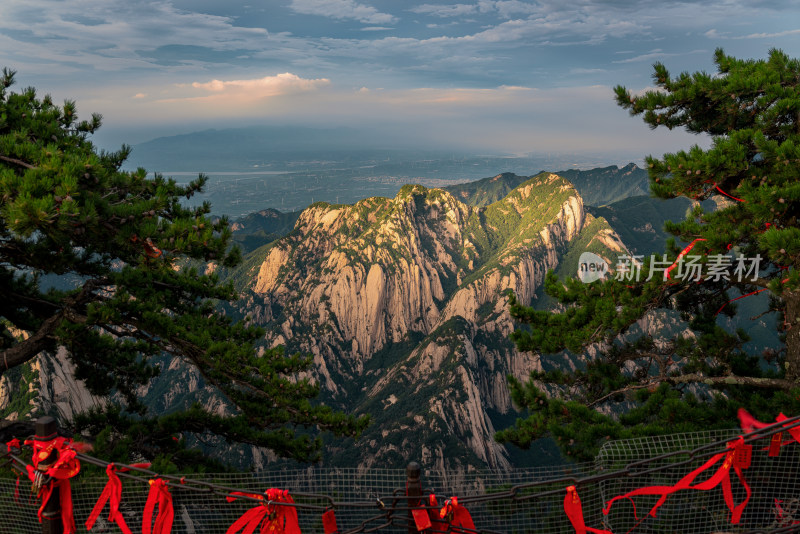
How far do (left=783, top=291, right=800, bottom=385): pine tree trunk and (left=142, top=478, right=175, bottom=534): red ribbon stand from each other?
1150 cm

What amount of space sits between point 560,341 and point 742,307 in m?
213

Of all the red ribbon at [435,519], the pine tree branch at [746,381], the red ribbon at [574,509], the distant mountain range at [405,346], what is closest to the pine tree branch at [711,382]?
the pine tree branch at [746,381]

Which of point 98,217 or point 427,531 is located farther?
point 98,217

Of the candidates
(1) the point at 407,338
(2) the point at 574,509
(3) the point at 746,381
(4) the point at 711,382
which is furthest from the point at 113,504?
(1) the point at 407,338

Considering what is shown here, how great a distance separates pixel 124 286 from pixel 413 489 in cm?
963

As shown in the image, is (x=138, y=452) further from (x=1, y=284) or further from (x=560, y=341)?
(x=560, y=341)

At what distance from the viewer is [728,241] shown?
9.69 m

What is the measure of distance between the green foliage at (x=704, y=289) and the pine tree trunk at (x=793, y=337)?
0.09ft

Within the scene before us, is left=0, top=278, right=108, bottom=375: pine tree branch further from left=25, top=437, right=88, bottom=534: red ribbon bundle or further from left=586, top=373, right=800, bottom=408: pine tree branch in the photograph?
left=586, top=373, right=800, bottom=408: pine tree branch

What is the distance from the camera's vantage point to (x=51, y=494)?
4.75 meters

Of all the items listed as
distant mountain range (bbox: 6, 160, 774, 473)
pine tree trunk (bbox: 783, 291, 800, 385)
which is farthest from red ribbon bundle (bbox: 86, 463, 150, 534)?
distant mountain range (bbox: 6, 160, 774, 473)

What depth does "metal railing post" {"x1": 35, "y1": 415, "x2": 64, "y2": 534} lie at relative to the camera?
465cm

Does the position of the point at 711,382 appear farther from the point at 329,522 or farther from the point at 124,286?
the point at 124,286

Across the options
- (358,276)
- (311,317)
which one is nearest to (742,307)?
(358,276)
